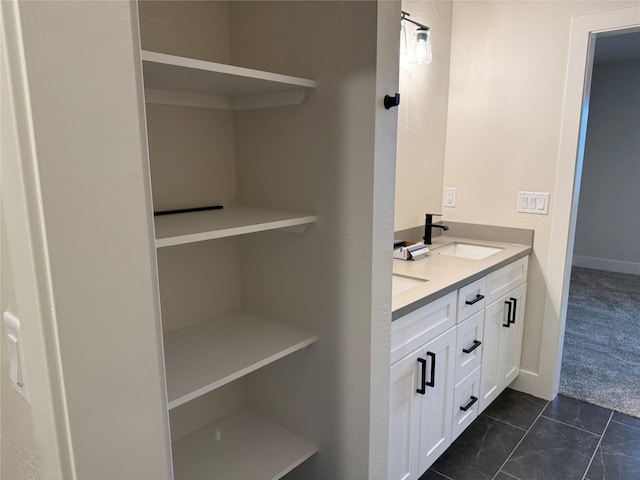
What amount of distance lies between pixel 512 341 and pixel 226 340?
70.8 inches

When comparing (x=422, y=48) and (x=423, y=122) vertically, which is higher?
(x=422, y=48)

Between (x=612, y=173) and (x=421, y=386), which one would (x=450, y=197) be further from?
(x=612, y=173)

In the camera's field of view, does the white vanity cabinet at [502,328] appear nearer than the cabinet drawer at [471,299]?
No

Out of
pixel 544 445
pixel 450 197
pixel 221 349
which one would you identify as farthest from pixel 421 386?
pixel 450 197

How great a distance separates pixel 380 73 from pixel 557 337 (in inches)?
80.9

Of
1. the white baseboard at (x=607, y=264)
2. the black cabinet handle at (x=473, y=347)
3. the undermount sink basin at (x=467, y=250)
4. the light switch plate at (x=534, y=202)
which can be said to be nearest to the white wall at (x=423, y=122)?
the undermount sink basin at (x=467, y=250)

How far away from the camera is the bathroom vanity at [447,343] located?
1.55m

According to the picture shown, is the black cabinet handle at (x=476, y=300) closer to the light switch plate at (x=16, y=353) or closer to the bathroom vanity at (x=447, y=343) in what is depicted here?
the bathroom vanity at (x=447, y=343)

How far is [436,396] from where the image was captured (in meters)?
1.76

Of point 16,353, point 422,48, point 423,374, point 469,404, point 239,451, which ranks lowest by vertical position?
point 469,404

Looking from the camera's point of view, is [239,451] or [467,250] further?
[467,250]

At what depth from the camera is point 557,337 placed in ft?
8.05

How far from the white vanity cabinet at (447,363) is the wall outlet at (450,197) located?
57 cm

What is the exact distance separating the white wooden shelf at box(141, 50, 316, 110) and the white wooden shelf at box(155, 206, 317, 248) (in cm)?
32
